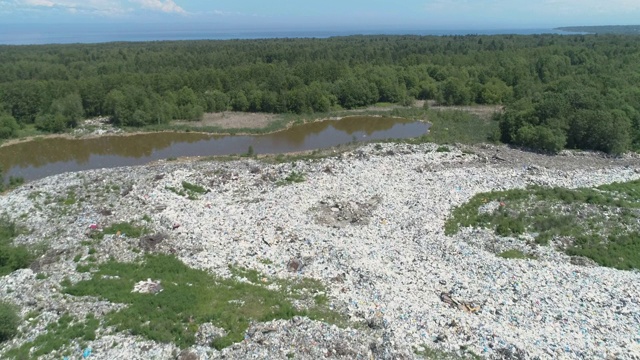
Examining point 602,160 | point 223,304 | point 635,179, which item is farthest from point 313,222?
point 602,160

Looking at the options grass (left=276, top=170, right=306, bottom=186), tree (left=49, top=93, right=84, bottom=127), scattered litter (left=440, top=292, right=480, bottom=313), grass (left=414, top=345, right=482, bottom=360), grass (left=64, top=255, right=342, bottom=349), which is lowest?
grass (left=414, top=345, right=482, bottom=360)

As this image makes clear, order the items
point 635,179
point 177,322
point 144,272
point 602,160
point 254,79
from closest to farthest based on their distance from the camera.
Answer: point 177,322 → point 144,272 → point 635,179 → point 602,160 → point 254,79

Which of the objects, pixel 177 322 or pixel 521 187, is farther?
pixel 521 187

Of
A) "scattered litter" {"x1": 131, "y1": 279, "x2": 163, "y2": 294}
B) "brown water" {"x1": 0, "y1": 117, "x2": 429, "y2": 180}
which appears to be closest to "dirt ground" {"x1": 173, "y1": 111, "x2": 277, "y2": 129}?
"brown water" {"x1": 0, "y1": 117, "x2": 429, "y2": 180}

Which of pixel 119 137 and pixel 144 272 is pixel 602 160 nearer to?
pixel 144 272

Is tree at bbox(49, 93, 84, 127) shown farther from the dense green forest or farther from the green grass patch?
the green grass patch
